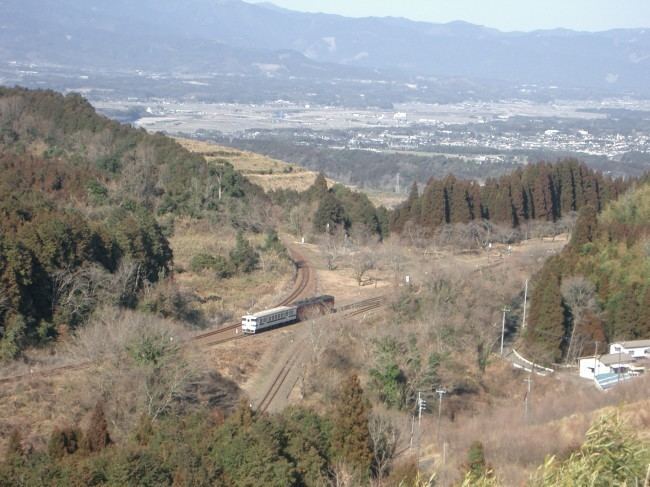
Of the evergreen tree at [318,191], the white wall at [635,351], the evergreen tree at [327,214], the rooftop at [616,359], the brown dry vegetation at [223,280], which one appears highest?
the evergreen tree at [318,191]

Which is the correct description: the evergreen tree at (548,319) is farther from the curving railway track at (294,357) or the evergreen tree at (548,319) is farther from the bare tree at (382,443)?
the bare tree at (382,443)

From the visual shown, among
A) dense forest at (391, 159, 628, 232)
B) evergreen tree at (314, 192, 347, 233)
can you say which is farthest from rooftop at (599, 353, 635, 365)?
evergreen tree at (314, 192, 347, 233)

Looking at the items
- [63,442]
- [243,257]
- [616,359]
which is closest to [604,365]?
[616,359]

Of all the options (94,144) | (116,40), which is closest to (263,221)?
(94,144)

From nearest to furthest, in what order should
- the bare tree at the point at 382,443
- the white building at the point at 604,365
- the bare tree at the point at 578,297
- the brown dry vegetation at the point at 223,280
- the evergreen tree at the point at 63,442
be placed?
the evergreen tree at the point at 63,442 < the bare tree at the point at 382,443 < the white building at the point at 604,365 < the bare tree at the point at 578,297 < the brown dry vegetation at the point at 223,280

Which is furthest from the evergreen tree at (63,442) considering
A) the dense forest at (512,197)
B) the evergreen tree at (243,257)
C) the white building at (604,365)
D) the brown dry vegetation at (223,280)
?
the dense forest at (512,197)

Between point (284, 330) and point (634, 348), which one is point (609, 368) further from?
point (284, 330)
